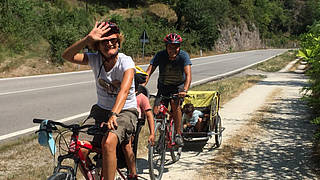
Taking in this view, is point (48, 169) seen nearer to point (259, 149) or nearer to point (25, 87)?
point (259, 149)

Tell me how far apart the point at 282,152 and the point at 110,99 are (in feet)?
13.2

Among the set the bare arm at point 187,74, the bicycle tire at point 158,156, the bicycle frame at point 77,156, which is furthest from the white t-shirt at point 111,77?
the bare arm at point 187,74

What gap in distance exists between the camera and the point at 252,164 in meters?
5.68

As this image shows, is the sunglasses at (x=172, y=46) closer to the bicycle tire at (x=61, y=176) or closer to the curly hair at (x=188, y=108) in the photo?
the curly hair at (x=188, y=108)

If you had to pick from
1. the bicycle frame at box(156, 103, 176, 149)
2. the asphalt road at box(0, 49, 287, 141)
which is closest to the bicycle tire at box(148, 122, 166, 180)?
the bicycle frame at box(156, 103, 176, 149)

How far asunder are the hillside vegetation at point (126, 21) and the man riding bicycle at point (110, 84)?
8.45 metres

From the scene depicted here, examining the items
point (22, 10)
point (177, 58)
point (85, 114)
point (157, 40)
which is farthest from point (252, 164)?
point (157, 40)

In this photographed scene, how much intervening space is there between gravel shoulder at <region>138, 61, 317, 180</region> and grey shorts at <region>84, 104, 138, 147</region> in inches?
69.2

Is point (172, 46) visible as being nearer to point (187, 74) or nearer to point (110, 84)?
point (187, 74)

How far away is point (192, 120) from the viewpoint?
683cm

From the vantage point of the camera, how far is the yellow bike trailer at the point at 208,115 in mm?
6414

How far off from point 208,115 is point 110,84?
3744 millimetres

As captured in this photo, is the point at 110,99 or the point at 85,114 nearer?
the point at 110,99

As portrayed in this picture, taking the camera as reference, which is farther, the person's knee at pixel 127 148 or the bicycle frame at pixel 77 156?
the person's knee at pixel 127 148
